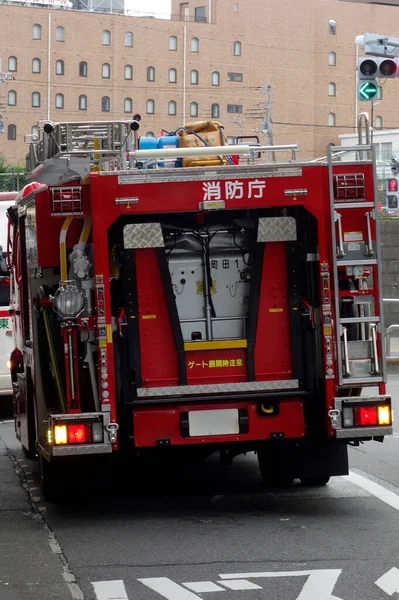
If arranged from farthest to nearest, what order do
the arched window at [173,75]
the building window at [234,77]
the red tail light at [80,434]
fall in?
the building window at [234,77] → the arched window at [173,75] → the red tail light at [80,434]

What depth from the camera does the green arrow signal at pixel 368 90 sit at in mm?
19438

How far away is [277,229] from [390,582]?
3.16m

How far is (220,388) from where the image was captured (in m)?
9.17

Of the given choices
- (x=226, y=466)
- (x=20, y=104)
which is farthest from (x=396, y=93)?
(x=226, y=466)

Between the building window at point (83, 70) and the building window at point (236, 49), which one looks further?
the building window at point (236, 49)

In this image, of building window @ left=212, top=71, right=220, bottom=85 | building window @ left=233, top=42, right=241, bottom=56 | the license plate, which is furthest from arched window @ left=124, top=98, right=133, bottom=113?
the license plate

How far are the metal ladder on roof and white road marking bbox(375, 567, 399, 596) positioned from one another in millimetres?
2016

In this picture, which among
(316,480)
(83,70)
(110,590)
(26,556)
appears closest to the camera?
(110,590)

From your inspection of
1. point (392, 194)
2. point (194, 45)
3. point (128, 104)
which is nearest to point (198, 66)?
point (194, 45)

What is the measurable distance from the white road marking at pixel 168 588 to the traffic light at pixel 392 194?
98.4 ft

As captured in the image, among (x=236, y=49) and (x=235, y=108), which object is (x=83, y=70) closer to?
(x=235, y=108)

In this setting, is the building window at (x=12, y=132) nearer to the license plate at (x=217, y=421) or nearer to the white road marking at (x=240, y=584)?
the license plate at (x=217, y=421)

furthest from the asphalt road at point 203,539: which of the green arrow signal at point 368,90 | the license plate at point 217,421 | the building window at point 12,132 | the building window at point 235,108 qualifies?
the building window at point 235,108

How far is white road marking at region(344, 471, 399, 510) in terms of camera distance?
32.8 ft
